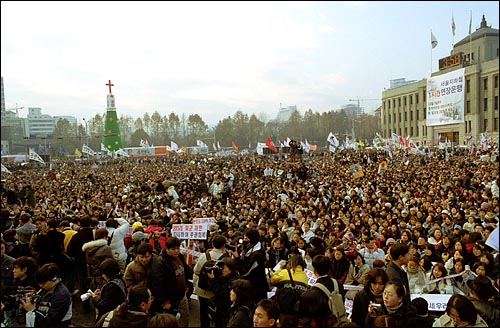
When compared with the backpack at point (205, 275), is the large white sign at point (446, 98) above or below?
above

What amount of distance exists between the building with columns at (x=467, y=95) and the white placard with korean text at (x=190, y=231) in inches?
1751

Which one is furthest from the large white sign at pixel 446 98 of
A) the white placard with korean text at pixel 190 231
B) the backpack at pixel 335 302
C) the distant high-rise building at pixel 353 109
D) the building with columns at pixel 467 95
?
the distant high-rise building at pixel 353 109

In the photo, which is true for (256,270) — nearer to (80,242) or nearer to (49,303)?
(49,303)

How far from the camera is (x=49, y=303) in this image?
3859 mm

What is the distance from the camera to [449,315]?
334 cm

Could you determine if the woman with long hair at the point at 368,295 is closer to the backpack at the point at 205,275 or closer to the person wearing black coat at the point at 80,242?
the backpack at the point at 205,275

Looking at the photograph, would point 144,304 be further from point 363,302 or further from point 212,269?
point 363,302

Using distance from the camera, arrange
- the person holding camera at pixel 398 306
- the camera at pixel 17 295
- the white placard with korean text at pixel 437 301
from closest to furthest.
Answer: the person holding camera at pixel 398 306, the camera at pixel 17 295, the white placard with korean text at pixel 437 301

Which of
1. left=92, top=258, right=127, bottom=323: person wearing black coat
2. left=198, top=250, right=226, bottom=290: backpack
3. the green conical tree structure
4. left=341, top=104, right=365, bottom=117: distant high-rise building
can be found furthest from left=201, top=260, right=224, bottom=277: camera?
left=341, top=104, right=365, bottom=117: distant high-rise building

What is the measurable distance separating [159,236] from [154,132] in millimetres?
103803

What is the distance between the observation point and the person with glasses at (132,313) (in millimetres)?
3246

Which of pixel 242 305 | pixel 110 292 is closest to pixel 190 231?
pixel 110 292

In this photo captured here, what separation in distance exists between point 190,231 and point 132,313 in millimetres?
3692

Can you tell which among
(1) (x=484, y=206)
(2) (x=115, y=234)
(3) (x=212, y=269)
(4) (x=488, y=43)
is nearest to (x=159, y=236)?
(2) (x=115, y=234)
